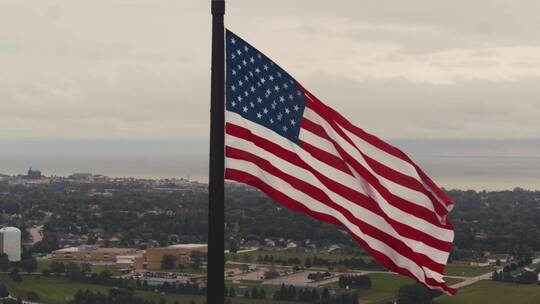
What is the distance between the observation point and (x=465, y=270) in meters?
48.8

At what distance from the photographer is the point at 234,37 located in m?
5.79

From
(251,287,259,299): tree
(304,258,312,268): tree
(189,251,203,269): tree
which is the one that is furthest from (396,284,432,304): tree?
(189,251,203,269): tree

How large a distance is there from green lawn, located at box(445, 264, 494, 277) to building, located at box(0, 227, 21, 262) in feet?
71.9

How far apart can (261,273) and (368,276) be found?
5250 mm

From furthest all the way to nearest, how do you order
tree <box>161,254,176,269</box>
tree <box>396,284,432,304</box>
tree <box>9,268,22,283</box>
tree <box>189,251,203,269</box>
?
tree <box>161,254,176,269</box> < tree <box>189,251,203,269</box> < tree <box>9,268,22,283</box> < tree <box>396,284,432,304</box>

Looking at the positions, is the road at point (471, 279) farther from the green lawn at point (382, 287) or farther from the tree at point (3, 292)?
the tree at point (3, 292)

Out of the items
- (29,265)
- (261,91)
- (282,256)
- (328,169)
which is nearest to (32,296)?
(29,265)

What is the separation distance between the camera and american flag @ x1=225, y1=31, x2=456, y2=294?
19.3 feet

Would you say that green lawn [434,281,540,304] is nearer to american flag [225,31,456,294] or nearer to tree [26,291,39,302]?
tree [26,291,39,302]

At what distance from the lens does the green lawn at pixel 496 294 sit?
119ft

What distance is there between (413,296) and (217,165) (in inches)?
1176

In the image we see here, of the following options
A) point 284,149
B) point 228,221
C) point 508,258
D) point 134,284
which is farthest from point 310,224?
point 284,149

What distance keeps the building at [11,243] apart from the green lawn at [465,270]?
863 inches

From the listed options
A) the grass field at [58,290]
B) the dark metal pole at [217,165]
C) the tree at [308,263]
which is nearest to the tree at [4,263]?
the grass field at [58,290]
